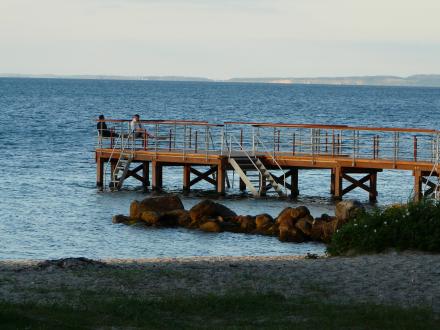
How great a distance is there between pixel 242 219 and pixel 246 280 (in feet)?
44.1

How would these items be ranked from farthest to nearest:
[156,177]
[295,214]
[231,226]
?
[156,177]
[231,226]
[295,214]

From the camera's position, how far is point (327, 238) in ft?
87.5

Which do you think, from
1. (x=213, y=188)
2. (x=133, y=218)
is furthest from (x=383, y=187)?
(x=133, y=218)

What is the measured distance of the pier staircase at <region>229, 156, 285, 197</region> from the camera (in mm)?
37500

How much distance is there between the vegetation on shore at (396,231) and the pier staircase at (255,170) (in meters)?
18.1

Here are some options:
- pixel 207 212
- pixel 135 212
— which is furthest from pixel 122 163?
pixel 207 212

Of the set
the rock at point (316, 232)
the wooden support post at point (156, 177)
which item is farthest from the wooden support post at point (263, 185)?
the rock at point (316, 232)

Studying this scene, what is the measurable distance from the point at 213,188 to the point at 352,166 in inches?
318

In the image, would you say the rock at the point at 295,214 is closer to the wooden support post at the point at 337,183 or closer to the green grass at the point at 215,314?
the wooden support post at the point at 337,183

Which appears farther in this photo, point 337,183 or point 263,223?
point 337,183

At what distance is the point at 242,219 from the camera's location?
29.3 metres

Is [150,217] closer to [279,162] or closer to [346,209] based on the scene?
[346,209]

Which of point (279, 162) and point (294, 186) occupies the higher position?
point (279, 162)

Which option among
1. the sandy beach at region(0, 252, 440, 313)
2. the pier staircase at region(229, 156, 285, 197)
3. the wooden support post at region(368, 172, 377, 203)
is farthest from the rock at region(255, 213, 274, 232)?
the sandy beach at region(0, 252, 440, 313)
